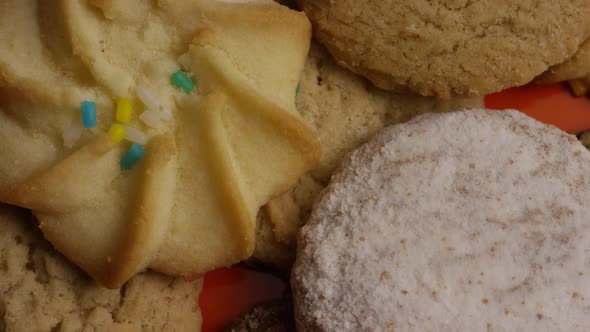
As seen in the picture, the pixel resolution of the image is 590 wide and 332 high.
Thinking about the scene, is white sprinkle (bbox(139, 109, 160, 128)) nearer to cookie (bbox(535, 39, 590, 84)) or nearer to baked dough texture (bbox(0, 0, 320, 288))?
baked dough texture (bbox(0, 0, 320, 288))

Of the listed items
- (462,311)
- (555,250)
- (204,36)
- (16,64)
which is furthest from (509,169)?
(16,64)

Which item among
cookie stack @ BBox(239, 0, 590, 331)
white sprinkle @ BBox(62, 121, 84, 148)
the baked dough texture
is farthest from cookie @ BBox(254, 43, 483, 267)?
white sprinkle @ BBox(62, 121, 84, 148)

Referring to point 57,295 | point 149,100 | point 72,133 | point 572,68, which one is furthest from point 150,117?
point 572,68

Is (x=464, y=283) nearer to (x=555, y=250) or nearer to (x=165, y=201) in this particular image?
(x=555, y=250)

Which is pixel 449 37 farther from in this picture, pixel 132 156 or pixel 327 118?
pixel 132 156

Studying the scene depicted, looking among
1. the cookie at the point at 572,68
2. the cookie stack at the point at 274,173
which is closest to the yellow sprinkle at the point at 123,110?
the cookie stack at the point at 274,173

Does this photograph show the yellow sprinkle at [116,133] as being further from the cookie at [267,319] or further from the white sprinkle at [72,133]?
the cookie at [267,319]

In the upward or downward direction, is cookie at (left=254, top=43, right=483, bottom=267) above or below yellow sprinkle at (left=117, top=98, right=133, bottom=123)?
below
